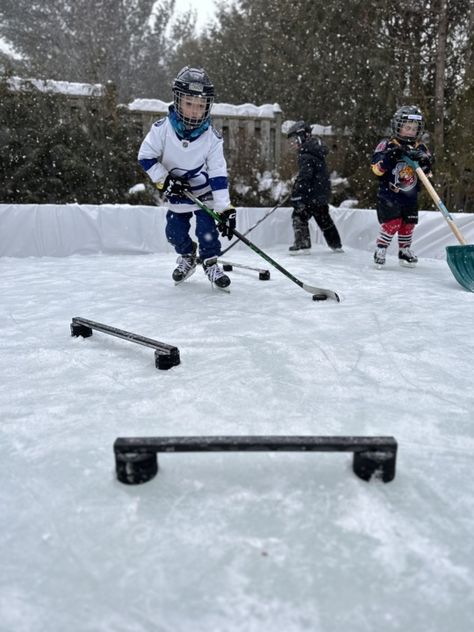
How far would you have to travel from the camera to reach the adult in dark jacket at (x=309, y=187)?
525 centimetres

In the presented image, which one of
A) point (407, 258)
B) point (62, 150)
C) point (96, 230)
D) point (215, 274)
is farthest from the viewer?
point (62, 150)

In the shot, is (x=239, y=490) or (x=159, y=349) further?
(x=159, y=349)

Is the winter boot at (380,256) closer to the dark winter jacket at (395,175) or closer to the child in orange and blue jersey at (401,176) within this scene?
the child in orange and blue jersey at (401,176)

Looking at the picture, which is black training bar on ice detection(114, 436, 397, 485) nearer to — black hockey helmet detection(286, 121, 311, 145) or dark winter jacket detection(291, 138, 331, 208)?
dark winter jacket detection(291, 138, 331, 208)

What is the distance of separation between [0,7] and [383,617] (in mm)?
19870

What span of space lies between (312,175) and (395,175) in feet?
4.20

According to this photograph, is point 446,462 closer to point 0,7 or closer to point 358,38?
point 358,38

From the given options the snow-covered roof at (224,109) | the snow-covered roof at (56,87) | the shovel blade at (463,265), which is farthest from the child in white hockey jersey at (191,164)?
the snow-covered roof at (224,109)

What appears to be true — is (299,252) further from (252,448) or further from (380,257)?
(252,448)

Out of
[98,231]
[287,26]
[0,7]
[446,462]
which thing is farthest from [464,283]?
[0,7]

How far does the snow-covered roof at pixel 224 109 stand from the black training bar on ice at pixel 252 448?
26.1 ft

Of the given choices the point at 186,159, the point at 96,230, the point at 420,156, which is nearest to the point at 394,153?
the point at 420,156

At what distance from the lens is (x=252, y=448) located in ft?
3.49

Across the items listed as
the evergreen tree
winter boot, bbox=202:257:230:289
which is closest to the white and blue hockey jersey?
winter boot, bbox=202:257:230:289
